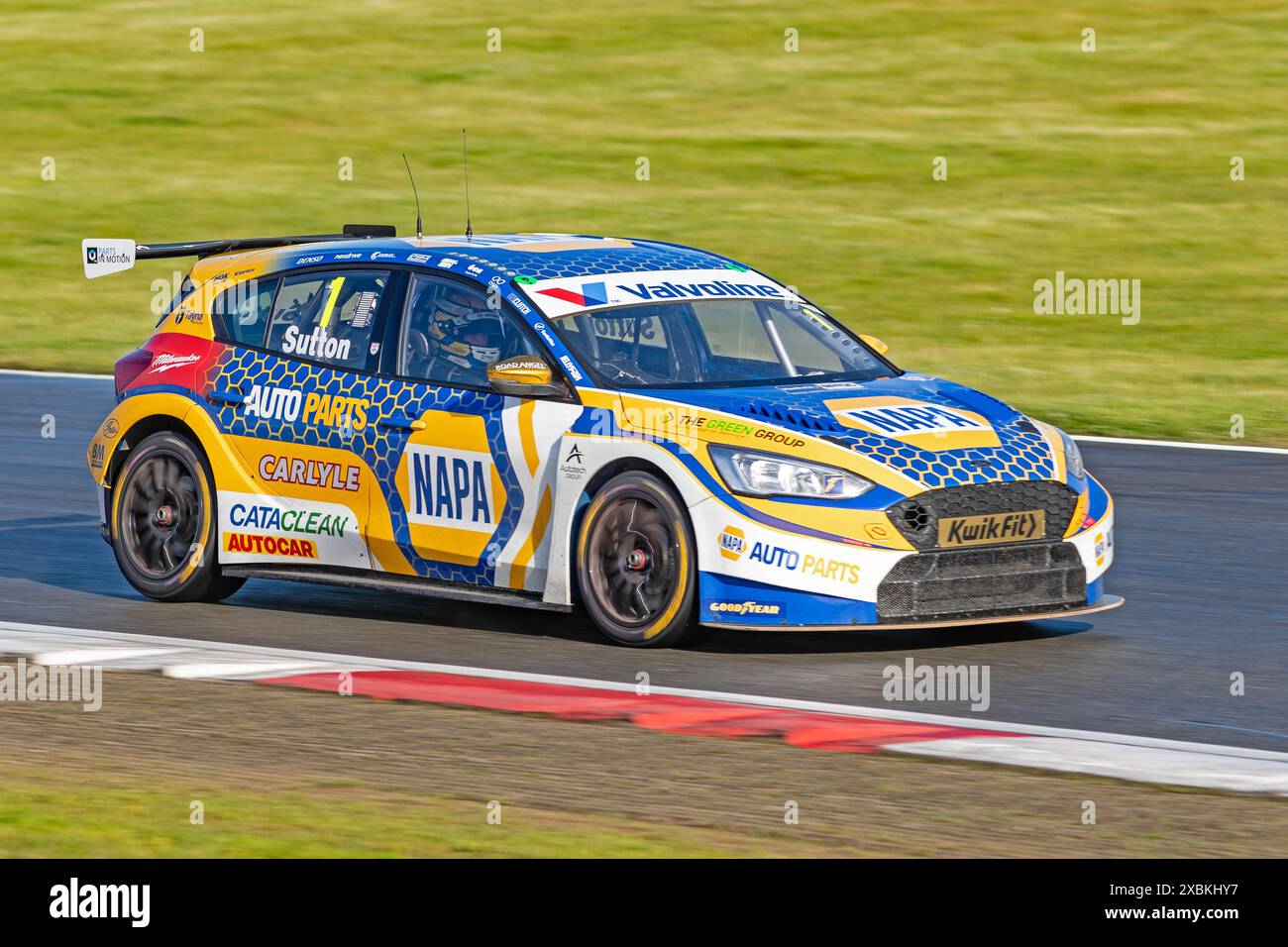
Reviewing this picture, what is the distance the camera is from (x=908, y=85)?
1267 inches

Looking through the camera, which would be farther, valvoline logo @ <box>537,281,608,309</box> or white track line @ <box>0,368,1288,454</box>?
white track line @ <box>0,368,1288,454</box>

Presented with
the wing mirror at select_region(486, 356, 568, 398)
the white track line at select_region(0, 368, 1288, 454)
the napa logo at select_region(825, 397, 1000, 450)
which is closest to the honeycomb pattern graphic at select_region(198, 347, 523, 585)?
the wing mirror at select_region(486, 356, 568, 398)

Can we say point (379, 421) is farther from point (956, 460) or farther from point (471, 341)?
point (956, 460)

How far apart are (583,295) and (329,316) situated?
124 centimetres

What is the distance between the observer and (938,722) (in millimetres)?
8148

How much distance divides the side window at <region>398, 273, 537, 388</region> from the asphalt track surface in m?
1.11

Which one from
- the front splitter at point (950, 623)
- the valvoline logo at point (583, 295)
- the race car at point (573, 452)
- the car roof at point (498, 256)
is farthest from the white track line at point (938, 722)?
the car roof at point (498, 256)

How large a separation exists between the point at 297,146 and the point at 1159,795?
26033 mm

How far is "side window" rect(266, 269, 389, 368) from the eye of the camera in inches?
411

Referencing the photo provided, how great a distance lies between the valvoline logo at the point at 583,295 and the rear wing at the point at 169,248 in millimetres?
1364

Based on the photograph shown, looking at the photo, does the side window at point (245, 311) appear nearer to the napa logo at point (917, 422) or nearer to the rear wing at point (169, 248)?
the rear wing at point (169, 248)

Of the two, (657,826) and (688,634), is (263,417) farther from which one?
(657,826)

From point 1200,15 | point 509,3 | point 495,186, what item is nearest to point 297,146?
point 495,186

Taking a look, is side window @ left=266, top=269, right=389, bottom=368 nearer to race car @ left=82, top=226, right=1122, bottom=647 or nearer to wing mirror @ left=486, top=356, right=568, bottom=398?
race car @ left=82, top=226, right=1122, bottom=647
